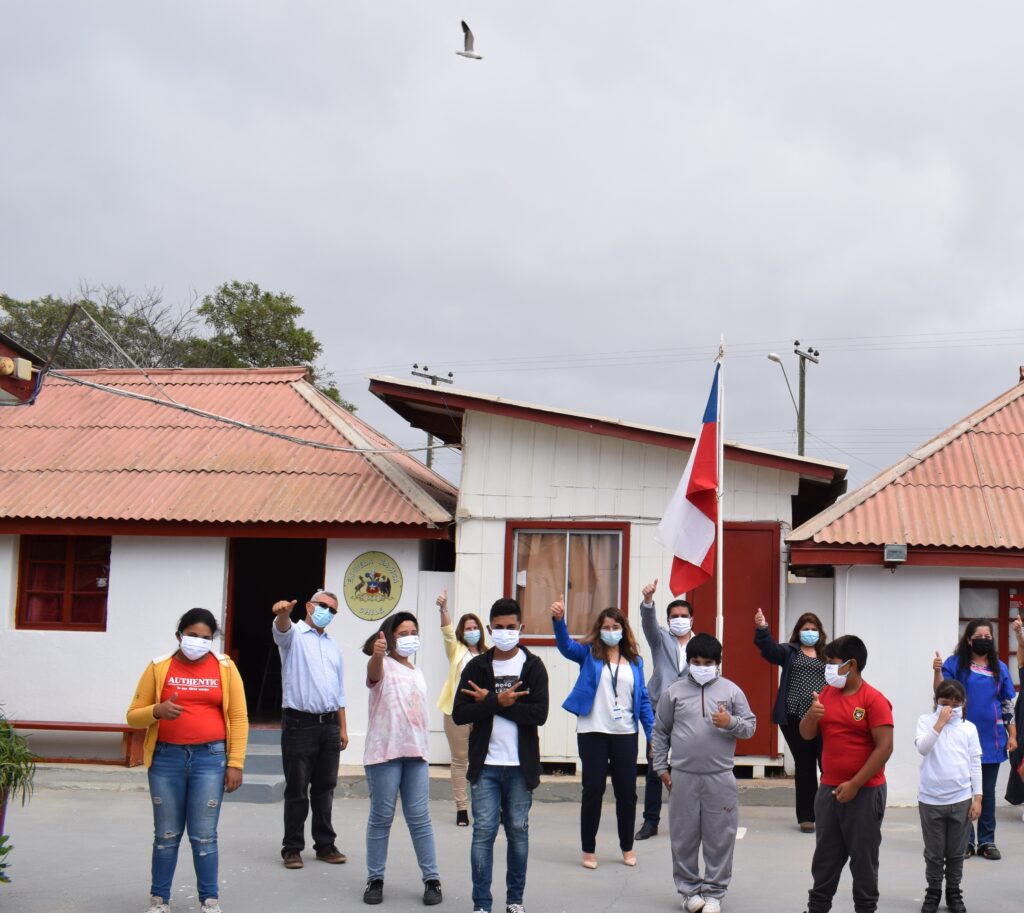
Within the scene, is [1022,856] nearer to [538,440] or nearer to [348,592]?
[538,440]

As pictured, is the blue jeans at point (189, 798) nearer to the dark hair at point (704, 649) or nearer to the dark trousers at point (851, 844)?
the dark hair at point (704, 649)

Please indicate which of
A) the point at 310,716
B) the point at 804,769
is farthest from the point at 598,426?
the point at 310,716

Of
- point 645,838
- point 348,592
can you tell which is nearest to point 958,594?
point 645,838

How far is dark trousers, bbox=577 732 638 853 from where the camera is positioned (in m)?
8.45

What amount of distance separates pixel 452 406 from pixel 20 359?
4.66 m

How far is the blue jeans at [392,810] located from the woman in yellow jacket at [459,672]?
88.9 inches

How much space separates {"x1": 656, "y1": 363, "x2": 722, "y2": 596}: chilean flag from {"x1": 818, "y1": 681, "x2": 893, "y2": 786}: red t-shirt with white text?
348cm

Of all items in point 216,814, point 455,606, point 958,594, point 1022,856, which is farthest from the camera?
point 455,606

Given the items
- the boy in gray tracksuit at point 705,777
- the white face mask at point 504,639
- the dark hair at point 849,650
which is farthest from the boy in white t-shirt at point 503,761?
the dark hair at point 849,650

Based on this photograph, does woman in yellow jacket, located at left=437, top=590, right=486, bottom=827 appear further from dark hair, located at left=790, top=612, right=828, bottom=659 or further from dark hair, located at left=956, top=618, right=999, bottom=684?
dark hair, located at left=956, top=618, right=999, bottom=684

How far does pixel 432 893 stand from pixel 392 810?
57cm

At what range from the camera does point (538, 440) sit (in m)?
12.7

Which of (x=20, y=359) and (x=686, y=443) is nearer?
(x=20, y=359)

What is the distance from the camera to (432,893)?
753cm
